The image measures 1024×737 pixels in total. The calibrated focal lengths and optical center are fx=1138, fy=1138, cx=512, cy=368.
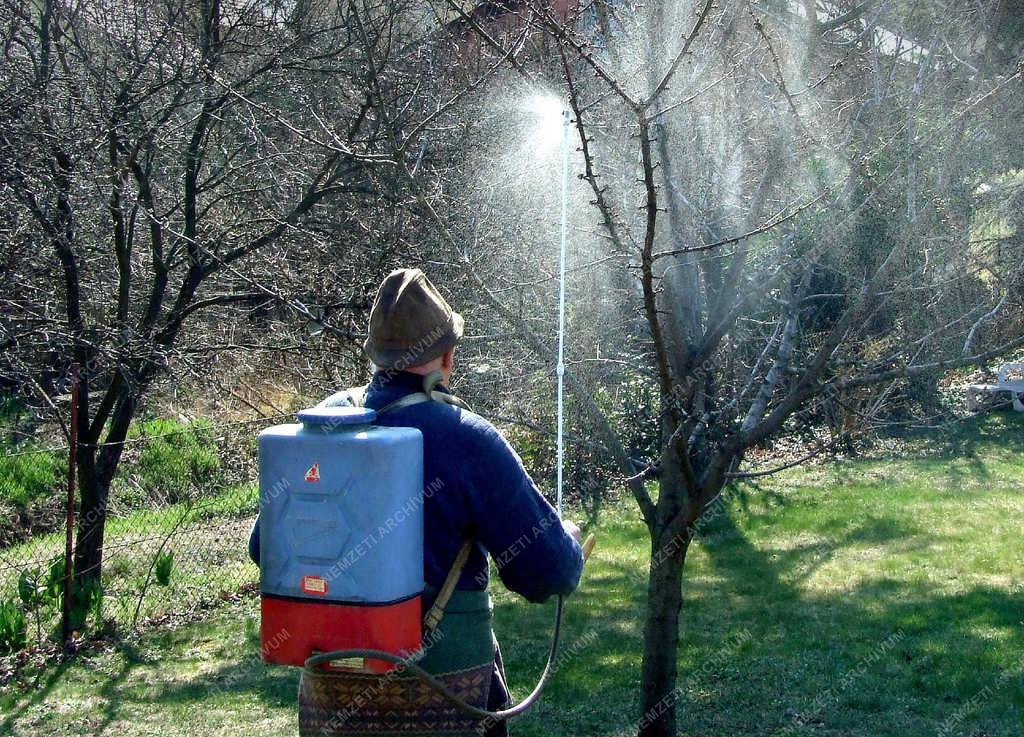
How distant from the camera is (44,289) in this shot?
6359 millimetres

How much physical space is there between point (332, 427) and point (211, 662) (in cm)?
439

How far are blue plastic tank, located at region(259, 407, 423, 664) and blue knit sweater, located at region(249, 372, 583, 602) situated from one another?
13cm

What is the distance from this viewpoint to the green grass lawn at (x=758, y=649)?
5.14 m

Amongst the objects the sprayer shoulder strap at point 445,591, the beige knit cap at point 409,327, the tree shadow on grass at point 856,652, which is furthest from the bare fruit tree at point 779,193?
the sprayer shoulder strap at point 445,591

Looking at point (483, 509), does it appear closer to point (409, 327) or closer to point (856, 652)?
point (409, 327)

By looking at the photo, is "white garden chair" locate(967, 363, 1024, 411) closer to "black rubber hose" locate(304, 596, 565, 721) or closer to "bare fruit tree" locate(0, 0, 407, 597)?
"bare fruit tree" locate(0, 0, 407, 597)

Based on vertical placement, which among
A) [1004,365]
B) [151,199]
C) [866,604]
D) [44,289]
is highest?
[151,199]

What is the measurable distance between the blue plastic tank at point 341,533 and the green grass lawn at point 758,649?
272 centimetres

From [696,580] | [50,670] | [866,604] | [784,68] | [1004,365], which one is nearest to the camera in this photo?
[784,68]

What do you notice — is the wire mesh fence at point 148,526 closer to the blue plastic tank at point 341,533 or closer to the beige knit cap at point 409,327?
the beige knit cap at point 409,327

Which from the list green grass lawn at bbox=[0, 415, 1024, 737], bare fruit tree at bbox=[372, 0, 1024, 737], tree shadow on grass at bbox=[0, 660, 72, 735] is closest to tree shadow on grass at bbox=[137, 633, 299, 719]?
green grass lawn at bbox=[0, 415, 1024, 737]

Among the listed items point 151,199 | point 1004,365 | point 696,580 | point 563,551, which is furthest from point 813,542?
point 563,551

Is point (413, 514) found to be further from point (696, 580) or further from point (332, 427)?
point (696, 580)

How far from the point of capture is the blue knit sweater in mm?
2596
